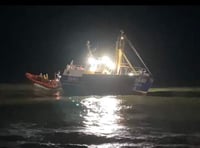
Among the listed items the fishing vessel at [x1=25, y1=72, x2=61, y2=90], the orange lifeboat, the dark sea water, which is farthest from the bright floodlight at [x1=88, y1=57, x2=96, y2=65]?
the dark sea water

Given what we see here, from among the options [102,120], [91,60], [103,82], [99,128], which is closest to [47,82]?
[91,60]

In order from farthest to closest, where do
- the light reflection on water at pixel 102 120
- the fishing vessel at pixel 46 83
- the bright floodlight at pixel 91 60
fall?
the fishing vessel at pixel 46 83 → the bright floodlight at pixel 91 60 → the light reflection on water at pixel 102 120

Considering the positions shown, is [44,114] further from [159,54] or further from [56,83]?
[159,54]

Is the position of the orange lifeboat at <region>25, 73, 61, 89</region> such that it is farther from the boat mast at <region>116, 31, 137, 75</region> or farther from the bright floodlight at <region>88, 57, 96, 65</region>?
the boat mast at <region>116, 31, 137, 75</region>

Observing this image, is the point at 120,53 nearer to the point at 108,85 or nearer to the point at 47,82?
the point at 108,85

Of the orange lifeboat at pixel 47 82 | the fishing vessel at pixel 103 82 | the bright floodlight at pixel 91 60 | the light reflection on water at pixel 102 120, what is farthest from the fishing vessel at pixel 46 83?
the light reflection on water at pixel 102 120

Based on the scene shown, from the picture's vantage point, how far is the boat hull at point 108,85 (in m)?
48.9

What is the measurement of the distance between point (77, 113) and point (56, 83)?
93.2ft

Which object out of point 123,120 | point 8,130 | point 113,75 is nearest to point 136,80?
point 113,75

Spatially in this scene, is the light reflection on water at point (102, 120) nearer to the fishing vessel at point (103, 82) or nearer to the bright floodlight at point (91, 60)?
the fishing vessel at point (103, 82)

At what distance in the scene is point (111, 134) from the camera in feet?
60.5

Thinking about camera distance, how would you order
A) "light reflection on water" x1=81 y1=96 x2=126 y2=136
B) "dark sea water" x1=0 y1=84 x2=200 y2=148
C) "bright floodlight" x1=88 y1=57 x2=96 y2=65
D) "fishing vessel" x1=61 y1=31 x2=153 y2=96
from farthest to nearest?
"bright floodlight" x1=88 y1=57 x2=96 y2=65 < "fishing vessel" x1=61 y1=31 x2=153 y2=96 < "light reflection on water" x1=81 y1=96 x2=126 y2=136 < "dark sea water" x1=0 y1=84 x2=200 y2=148

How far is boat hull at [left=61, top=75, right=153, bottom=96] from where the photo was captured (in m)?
48.9

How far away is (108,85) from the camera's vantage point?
49562 millimetres
